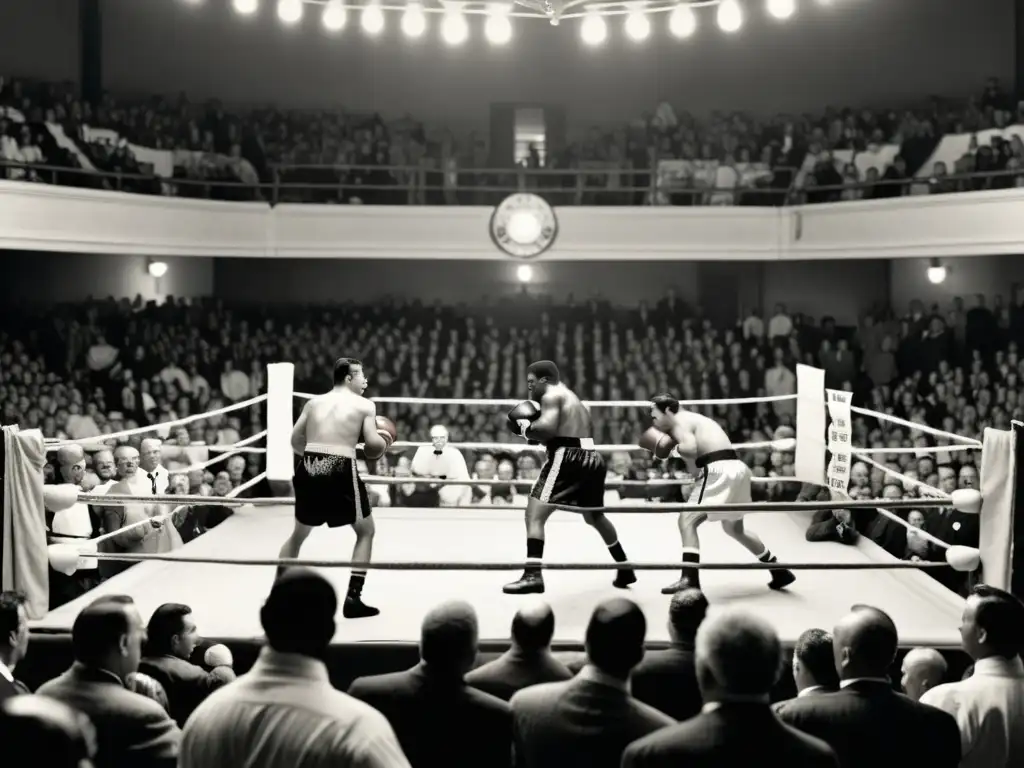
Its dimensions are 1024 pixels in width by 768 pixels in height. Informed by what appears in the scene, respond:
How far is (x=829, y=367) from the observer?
1142cm

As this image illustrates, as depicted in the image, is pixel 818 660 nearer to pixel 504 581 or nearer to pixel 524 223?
pixel 504 581

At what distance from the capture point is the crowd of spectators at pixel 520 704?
203 centimetres

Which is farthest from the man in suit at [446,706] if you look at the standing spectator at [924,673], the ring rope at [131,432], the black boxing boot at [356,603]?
the ring rope at [131,432]

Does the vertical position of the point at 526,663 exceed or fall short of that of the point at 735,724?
it falls short

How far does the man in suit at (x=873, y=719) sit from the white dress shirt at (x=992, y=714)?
321 mm

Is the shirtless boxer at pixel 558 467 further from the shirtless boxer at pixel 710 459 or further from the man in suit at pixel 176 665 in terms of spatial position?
the man in suit at pixel 176 665

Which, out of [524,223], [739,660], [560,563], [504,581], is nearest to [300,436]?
[504,581]

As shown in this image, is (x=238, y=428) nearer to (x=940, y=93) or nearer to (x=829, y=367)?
(x=829, y=367)

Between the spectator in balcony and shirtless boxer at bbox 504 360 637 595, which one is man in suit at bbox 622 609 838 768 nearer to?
the spectator in balcony

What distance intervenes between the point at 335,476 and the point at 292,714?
8.91ft

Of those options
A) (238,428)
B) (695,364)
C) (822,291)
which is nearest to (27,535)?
(238,428)

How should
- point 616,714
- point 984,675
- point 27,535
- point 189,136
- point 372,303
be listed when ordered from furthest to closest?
1. point 372,303
2. point 189,136
3. point 27,535
4. point 984,675
5. point 616,714

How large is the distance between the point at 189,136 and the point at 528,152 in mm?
3954

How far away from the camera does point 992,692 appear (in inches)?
109
